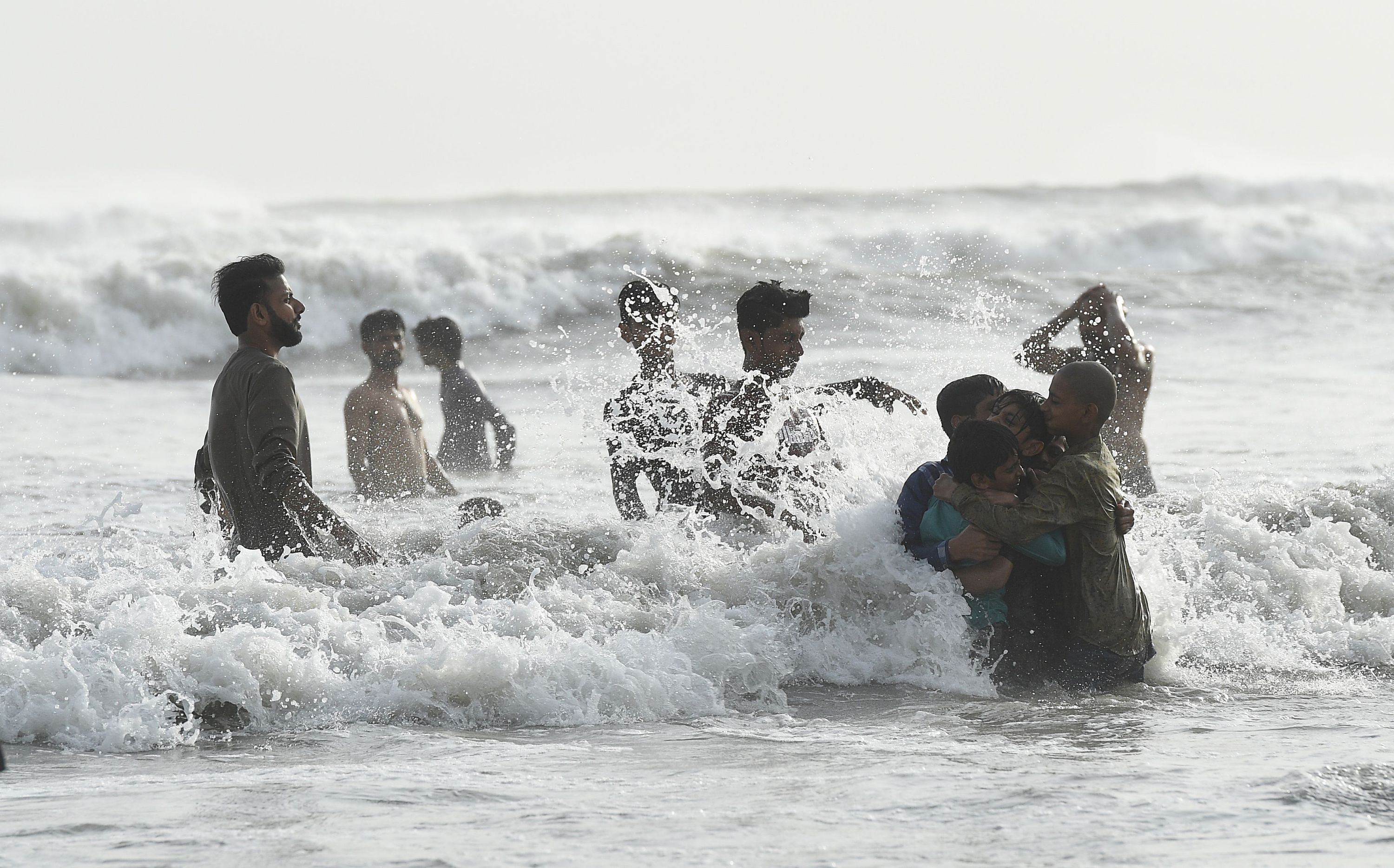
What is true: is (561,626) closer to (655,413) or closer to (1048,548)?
(655,413)

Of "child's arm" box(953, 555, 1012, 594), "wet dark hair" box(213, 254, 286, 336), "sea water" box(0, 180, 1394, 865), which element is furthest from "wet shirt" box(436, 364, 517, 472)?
"child's arm" box(953, 555, 1012, 594)

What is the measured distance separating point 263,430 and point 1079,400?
2.85 meters

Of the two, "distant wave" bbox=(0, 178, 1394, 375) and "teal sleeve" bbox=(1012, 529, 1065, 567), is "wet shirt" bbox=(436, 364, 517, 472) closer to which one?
"teal sleeve" bbox=(1012, 529, 1065, 567)

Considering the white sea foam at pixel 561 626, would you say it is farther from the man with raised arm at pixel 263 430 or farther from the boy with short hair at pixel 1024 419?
the boy with short hair at pixel 1024 419

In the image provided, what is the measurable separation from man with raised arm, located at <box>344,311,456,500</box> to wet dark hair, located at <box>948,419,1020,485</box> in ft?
15.6

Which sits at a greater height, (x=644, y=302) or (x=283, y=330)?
(x=644, y=302)

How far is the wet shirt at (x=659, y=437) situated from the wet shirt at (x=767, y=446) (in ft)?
0.32

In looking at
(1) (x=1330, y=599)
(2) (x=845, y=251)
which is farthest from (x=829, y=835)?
(2) (x=845, y=251)

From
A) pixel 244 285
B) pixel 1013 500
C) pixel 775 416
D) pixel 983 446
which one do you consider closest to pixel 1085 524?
pixel 1013 500

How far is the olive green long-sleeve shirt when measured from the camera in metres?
4.89

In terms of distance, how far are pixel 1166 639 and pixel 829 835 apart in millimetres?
2604

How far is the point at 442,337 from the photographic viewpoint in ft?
33.9

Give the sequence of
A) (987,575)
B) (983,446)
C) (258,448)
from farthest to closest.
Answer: (258,448) < (987,575) < (983,446)

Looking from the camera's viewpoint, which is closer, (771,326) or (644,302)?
(771,326)
